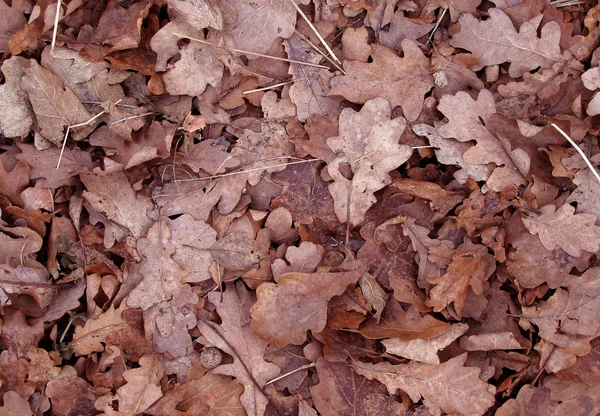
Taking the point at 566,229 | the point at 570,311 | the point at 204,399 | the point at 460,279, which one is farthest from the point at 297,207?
the point at 570,311

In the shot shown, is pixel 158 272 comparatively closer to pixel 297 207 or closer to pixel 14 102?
pixel 297 207

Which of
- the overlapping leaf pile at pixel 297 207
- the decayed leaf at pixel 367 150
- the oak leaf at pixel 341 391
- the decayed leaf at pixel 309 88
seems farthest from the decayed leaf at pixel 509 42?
the oak leaf at pixel 341 391

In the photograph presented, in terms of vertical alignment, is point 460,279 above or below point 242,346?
above

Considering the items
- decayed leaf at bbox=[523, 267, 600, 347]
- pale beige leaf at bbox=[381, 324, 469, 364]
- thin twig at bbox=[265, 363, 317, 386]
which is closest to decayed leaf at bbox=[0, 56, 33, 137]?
thin twig at bbox=[265, 363, 317, 386]

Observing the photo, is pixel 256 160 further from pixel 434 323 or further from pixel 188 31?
pixel 434 323

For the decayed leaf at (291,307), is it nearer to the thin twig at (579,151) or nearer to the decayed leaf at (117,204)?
the decayed leaf at (117,204)

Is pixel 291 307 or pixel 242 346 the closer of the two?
pixel 291 307
